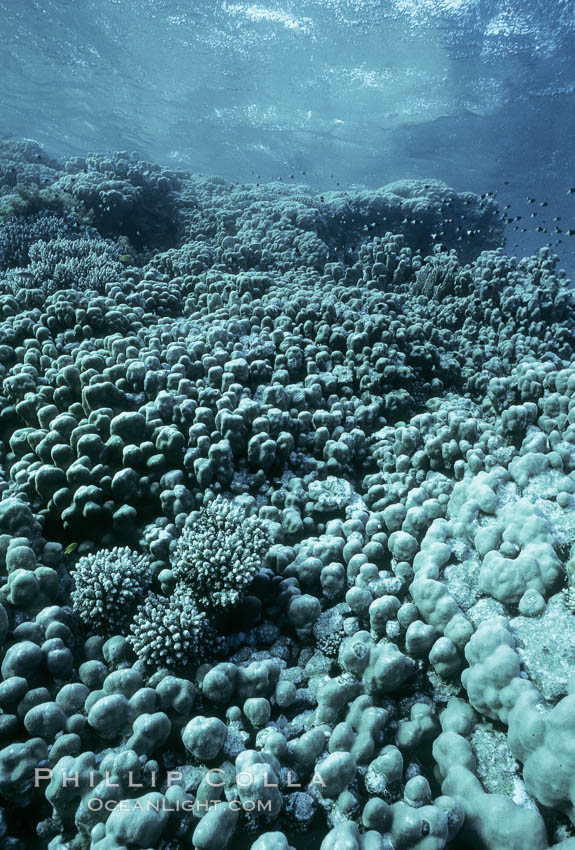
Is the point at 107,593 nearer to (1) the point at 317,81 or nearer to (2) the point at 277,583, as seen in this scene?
(2) the point at 277,583

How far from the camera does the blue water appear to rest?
88.4ft

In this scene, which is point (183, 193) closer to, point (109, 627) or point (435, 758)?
point (109, 627)

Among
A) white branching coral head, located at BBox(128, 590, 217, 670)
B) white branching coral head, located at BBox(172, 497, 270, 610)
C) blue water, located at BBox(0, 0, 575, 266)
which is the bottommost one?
white branching coral head, located at BBox(128, 590, 217, 670)

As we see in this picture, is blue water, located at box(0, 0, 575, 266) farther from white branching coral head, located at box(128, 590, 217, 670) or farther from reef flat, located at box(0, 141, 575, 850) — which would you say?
white branching coral head, located at box(128, 590, 217, 670)

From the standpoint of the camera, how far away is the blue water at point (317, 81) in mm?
26938

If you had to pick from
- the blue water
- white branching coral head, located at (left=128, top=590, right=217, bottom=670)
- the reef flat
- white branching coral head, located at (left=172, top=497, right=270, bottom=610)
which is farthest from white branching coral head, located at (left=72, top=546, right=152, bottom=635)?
the blue water

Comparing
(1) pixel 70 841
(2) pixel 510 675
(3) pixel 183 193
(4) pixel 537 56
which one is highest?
(4) pixel 537 56

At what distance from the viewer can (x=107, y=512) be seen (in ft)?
10.9

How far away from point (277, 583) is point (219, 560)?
513mm

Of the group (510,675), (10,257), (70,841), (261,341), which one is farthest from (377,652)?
(10,257)

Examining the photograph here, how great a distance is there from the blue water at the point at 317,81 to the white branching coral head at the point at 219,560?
2871 cm

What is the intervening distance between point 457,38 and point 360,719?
38.3 meters

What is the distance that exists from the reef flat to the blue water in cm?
2637

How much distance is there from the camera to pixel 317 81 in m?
35.7
